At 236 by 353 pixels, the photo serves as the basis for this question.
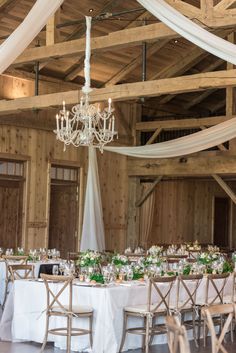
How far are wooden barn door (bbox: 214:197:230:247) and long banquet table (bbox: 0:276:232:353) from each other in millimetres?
11765

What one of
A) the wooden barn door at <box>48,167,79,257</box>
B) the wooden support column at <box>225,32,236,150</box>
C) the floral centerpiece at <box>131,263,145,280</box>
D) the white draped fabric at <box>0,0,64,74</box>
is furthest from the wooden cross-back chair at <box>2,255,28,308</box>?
the wooden support column at <box>225,32,236,150</box>

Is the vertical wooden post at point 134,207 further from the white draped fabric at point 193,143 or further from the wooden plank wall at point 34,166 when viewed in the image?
the white draped fabric at point 193,143

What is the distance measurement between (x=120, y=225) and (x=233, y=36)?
5082 mm

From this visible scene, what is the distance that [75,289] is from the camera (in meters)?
7.46

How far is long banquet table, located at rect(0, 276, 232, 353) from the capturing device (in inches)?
283

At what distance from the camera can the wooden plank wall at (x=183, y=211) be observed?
1756 cm

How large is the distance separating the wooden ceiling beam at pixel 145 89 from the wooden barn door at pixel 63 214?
156 inches

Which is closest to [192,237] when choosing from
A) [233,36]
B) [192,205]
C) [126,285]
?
[192,205]

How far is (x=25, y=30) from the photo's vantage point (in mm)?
8297

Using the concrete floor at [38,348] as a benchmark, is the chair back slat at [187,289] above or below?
above

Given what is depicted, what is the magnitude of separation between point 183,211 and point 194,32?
11071 mm

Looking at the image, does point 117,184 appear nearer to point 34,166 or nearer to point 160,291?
point 34,166

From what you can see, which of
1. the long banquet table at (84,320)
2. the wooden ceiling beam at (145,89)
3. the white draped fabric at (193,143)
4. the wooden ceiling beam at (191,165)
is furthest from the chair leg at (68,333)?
the wooden ceiling beam at (191,165)

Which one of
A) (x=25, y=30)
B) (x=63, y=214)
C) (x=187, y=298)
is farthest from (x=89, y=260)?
(x=63, y=214)
